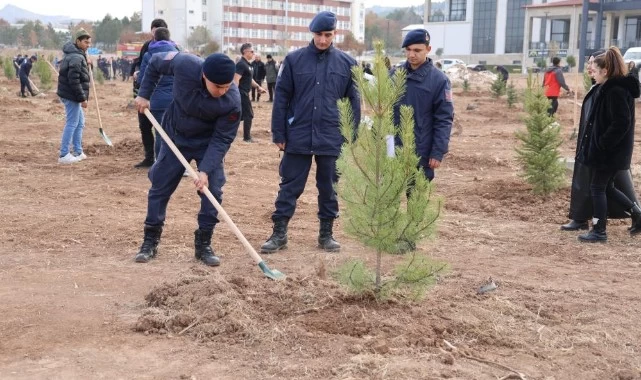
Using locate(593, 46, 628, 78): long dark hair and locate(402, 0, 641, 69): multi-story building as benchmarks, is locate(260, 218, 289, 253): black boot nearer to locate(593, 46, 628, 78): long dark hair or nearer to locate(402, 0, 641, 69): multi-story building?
locate(593, 46, 628, 78): long dark hair

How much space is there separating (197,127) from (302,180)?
0.95m

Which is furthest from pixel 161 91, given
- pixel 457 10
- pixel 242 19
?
pixel 242 19

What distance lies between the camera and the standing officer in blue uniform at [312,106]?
5.49 m

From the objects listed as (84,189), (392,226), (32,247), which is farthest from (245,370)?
(84,189)

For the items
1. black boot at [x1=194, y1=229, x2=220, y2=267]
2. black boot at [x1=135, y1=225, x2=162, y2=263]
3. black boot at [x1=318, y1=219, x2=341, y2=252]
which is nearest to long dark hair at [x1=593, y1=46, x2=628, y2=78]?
black boot at [x1=318, y1=219, x2=341, y2=252]

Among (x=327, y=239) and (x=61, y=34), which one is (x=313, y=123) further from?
(x=61, y=34)

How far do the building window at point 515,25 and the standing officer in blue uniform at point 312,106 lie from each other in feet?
252

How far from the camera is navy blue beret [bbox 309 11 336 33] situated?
17.5 feet

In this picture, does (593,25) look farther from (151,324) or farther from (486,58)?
(151,324)

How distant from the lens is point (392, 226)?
4.12 meters

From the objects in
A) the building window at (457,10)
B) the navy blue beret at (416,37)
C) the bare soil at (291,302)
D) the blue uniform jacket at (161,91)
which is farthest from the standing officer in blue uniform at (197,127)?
the building window at (457,10)

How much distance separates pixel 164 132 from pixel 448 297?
7.48 feet

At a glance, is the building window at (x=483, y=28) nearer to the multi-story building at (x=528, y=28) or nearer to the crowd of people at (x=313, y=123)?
the multi-story building at (x=528, y=28)

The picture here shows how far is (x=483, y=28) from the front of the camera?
82312 mm
